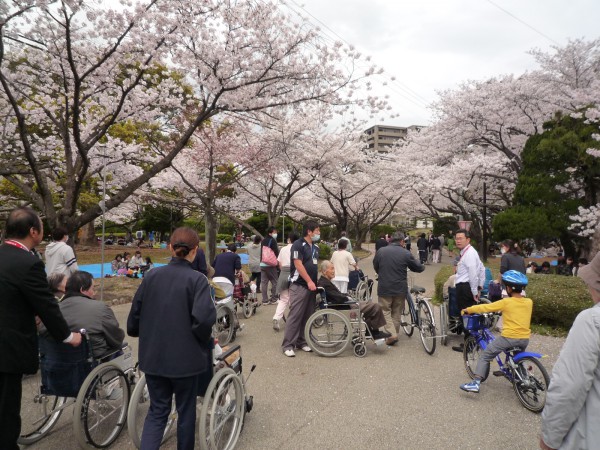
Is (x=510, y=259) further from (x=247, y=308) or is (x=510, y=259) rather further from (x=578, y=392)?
(x=578, y=392)

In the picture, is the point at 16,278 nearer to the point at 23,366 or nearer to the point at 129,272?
the point at 23,366

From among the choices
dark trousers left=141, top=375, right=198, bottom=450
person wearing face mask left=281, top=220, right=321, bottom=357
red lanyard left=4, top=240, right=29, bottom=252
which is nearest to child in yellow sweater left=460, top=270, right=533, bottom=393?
person wearing face mask left=281, top=220, right=321, bottom=357

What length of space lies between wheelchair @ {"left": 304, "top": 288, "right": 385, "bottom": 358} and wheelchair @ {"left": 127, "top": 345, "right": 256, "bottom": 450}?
176 cm

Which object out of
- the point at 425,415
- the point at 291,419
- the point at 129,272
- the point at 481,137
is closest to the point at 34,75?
the point at 129,272

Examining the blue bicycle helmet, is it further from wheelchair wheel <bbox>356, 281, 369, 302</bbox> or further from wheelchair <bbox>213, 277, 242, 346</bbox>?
wheelchair wheel <bbox>356, 281, 369, 302</bbox>

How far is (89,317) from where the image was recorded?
2.83m

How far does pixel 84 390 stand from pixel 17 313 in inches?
30.2

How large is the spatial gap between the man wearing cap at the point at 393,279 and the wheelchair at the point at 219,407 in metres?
2.57

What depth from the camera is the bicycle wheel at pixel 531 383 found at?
128 inches

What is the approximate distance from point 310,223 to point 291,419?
2.53m

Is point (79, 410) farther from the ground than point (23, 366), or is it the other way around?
point (23, 366)

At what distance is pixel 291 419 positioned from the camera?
3201 mm

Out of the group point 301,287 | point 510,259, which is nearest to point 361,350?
point 301,287

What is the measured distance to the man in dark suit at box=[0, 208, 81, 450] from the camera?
2068 mm
